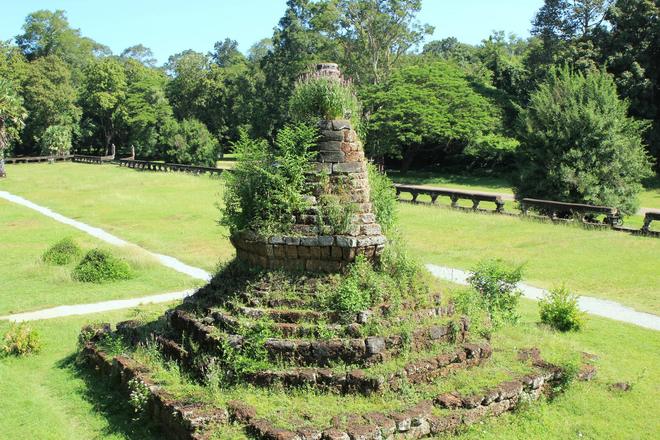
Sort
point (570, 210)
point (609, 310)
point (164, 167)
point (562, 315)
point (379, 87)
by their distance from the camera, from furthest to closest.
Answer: point (164, 167) < point (379, 87) < point (570, 210) < point (609, 310) < point (562, 315)

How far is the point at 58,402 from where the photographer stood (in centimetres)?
861

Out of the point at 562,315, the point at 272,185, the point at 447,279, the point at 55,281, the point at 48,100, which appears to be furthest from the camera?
the point at 48,100

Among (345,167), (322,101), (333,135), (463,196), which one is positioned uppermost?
(322,101)

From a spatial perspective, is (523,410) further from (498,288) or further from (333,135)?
(333,135)

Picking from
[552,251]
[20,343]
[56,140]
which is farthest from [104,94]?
[20,343]

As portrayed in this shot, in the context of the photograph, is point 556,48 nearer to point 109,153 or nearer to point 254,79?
point 254,79

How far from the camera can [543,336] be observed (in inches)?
406

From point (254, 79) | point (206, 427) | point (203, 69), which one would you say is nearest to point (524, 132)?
point (206, 427)

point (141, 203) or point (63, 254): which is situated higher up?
point (141, 203)

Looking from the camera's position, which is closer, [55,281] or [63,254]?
[55,281]

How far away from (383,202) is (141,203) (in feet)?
84.2

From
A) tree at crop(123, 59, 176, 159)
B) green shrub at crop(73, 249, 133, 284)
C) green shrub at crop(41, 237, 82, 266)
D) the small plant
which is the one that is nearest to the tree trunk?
Result: tree at crop(123, 59, 176, 159)

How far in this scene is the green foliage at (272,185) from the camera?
8359 mm

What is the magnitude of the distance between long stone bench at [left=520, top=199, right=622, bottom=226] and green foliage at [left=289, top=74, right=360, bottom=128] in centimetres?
1681
